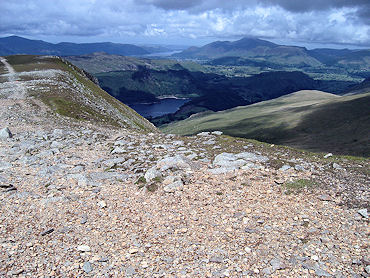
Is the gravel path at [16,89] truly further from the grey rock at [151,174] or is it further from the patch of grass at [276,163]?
the patch of grass at [276,163]

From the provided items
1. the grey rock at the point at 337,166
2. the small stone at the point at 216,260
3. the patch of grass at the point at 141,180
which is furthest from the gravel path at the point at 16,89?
the grey rock at the point at 337,166

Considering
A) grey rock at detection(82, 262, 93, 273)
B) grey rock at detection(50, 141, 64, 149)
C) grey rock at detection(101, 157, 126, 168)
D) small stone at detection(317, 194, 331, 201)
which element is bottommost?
small stone at detection(317, 194, 331, 201)

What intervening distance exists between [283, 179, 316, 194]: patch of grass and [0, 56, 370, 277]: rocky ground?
0.06 metres

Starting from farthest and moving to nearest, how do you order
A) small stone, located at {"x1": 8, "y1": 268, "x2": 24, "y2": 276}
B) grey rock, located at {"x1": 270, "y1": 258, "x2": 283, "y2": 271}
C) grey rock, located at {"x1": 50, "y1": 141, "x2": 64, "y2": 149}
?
grey rock, located at {"x1": 50, "y1": 141, "x2": 64, "y2": 149}
grey rock, located at {"x1": 270, "y1": 258, "x2": 283, "y2": 271}
small stone, located at {"x1": 8, "y1": 268, "x2": 24, "y2": 276}

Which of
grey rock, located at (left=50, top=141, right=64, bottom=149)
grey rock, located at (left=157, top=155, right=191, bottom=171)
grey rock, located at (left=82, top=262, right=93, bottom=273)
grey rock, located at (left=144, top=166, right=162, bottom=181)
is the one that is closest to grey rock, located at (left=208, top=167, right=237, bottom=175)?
grey rock, located at (left=157, top=155, right=191, bottom=171)

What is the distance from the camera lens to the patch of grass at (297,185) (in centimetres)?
1630

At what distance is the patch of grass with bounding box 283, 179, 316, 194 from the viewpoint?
16297mm

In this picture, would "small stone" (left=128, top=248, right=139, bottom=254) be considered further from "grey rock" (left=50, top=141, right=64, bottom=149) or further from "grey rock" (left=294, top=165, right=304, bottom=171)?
"grey rock" (left=50, top=141, right=64, bottom=149)

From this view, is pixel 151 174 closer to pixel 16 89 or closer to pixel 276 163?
pixel 276 163

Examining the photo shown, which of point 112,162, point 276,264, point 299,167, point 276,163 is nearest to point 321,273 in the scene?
point 276,264

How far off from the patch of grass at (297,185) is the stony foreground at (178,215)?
28cm

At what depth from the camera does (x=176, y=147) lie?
2494 centimetres

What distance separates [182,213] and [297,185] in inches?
293

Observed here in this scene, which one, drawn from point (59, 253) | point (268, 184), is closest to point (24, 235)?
point (59, 253)
